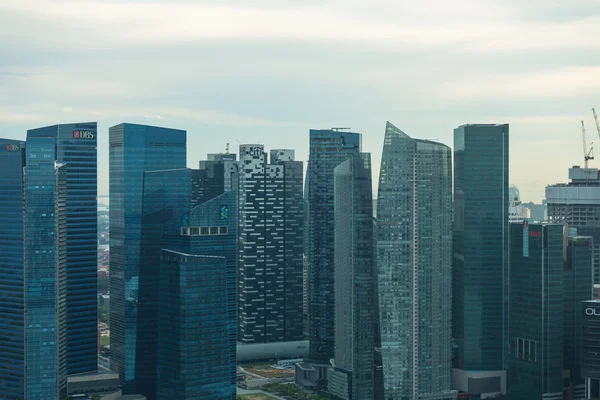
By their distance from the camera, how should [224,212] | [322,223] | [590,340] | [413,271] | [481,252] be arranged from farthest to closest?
1. [322,223]
2. [481,252]
3. [413,271]
4. [590,340]
5. [224,212]

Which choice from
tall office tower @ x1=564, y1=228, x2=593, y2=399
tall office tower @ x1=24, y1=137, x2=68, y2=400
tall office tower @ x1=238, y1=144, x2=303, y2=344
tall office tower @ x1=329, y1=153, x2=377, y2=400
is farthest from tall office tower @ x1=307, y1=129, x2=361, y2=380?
tall office tower @ x1=24, y1=137, x2=68, y2=400

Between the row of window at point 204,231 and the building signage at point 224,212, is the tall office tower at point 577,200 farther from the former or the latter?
the row of window at point 204,231

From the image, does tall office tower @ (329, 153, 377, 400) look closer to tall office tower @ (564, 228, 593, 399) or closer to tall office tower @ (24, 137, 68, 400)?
tall office tower @ (564, 228, 593, 399)

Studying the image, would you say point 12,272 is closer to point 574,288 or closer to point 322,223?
point 322,223

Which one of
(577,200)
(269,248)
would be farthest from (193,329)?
(577,200)

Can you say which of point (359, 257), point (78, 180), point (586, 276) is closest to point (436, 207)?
point (359, 257)

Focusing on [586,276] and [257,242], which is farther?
[257,242]

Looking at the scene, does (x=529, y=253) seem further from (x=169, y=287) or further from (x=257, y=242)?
(x=257, y=242)
